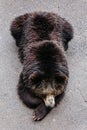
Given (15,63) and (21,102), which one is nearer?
(21,102)

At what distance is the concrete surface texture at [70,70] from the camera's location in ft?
18.5

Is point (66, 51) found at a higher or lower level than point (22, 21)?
lower

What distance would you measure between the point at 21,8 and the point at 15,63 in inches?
48.0

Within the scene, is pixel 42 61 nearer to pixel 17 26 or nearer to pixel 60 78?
pixel 60 78

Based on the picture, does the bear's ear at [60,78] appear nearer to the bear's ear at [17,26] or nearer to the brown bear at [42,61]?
the brown bear at [42,61]

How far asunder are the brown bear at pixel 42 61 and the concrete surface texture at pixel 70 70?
12cm

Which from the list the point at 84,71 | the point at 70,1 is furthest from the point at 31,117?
the point at 70,1

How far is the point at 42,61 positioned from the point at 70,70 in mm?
829

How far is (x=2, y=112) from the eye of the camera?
18.8 feet

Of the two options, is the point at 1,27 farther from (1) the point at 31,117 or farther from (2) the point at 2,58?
(1) the point at 31,117

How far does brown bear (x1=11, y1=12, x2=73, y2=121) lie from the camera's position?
548 centimetres

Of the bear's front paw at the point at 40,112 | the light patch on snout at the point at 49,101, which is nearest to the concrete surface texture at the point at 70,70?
the bear's front paw at the point at 40,112

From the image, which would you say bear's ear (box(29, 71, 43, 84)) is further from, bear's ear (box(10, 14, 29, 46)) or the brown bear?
bear's ear (box(10, 14, 29, 46))

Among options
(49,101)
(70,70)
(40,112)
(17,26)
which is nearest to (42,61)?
(49,101)
